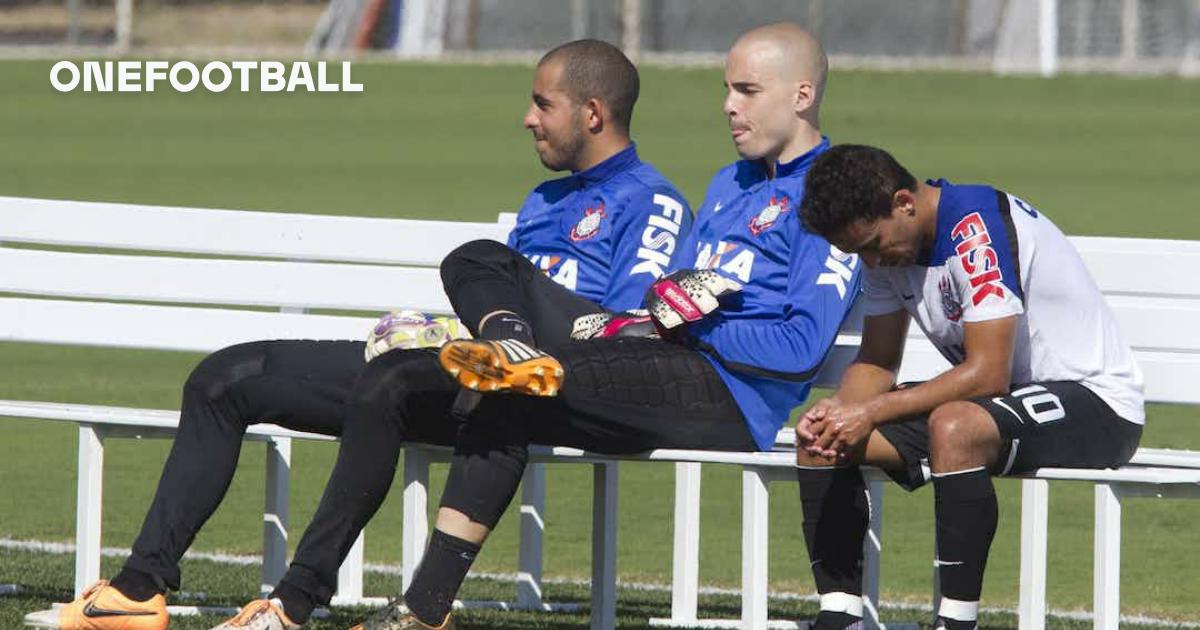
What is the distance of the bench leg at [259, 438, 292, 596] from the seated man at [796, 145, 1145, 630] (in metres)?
1.52

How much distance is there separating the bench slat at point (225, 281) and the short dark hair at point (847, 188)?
1958mm

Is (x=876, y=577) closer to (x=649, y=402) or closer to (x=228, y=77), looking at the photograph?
(x=649, y=402)

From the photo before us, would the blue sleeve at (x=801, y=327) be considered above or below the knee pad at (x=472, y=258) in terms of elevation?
below

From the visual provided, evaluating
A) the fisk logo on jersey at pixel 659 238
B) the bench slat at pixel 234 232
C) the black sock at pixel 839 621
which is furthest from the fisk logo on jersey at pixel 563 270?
the black sock at pixel 839 621

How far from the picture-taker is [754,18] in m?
30.8

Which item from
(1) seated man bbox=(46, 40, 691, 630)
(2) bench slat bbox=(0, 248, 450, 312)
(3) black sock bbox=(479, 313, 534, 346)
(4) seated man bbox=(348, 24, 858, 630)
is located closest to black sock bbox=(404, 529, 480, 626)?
(4) seated man bbox=(348, 24, 858, 630)

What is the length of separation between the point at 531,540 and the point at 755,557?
4.63 ft

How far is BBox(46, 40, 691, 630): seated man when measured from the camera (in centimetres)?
492

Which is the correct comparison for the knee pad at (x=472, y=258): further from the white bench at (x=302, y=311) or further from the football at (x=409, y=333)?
the white bench at (x=302, y=311)

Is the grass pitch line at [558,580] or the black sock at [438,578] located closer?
the black sock at [438,578]

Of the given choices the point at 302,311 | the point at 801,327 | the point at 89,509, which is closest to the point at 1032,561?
the point at 801,327

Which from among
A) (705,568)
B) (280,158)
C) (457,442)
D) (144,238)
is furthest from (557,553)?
(280,158)

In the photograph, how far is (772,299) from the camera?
5.23m

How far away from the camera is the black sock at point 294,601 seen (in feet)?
15.9
